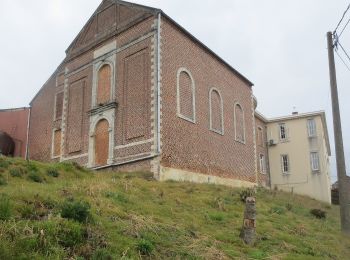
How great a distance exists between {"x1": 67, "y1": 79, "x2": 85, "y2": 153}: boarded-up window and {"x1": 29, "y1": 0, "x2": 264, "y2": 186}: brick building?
0.06 m

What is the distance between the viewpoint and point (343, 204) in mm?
14031

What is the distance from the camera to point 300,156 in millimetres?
39000

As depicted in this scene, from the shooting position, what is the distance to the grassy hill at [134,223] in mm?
7281

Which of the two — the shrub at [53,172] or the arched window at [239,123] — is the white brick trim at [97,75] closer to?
the shrub at [53,172]

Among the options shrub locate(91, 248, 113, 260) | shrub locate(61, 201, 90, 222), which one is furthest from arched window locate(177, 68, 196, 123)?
shrub locate(91, 248, 113, 260)

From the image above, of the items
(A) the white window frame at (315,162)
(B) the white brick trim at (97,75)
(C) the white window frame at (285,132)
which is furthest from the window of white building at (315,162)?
(B) the white brick trim at (97,75)

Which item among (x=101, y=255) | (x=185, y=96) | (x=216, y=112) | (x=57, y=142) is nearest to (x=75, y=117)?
(x=57, y=142)

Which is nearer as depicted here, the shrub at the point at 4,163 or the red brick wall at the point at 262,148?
the shrub at the point at 4,163

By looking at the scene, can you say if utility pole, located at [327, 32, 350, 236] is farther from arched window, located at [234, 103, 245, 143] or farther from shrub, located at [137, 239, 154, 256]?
arched window, located at [234, 103, 245, 143]

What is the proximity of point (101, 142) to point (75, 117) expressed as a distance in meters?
3.31

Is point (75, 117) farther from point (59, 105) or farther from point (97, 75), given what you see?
point (59, 105)

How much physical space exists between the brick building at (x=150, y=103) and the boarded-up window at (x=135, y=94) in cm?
5

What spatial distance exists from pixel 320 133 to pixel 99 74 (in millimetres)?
Result: 23182

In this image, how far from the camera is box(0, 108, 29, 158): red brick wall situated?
3316 centimetres
